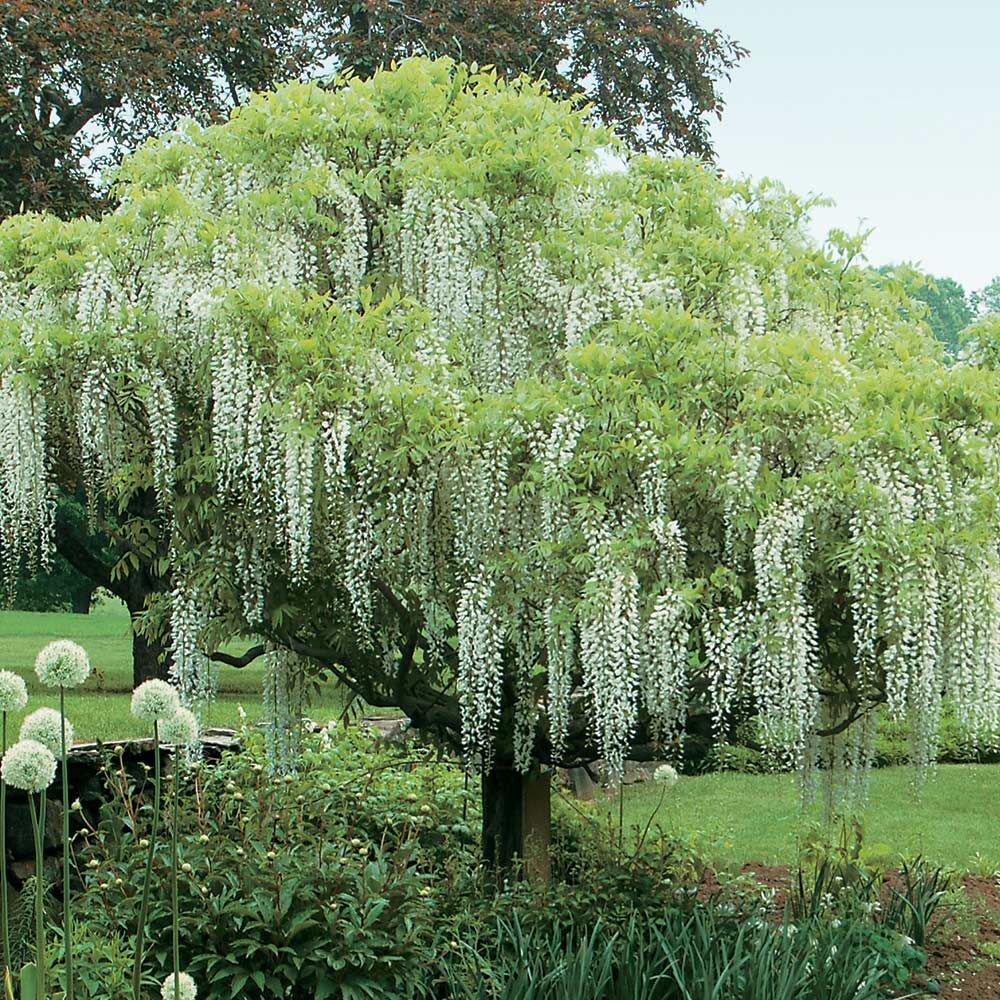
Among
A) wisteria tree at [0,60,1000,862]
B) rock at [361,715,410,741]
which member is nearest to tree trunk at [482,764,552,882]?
wisteria tree at [0,60,1000,862]

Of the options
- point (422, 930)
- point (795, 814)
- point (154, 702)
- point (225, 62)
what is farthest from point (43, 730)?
point (225, 62)

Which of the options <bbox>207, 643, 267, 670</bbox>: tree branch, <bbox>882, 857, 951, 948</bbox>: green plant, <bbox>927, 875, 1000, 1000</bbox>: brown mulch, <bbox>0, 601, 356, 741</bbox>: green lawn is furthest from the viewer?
<bbox>0, 601, 356, 741</bbox>: green lawn

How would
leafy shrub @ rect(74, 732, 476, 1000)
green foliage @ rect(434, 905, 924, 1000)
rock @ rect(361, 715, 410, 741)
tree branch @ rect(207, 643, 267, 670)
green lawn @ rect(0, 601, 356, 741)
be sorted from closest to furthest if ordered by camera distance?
1. green foliage @ rect(434, 905, 924, 1000)
2. leafy shrub @ rect(74, 732, 476, 1000)
3. tree branch @ rect(207, 643, 267, 670)
4. rock @ rect(361, 715, 410, 741)
5. green lawn @ rect(0, 601, 356, 741)

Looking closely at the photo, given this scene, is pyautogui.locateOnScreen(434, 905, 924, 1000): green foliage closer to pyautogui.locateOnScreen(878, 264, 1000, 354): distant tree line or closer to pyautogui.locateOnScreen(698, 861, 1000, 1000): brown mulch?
pyautogui.locateOnScreen(698, 861, 1000, 1000): brown mulch

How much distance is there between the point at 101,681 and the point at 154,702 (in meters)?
11.9

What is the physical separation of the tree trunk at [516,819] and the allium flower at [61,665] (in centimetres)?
359

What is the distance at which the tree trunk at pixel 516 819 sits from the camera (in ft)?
20.8

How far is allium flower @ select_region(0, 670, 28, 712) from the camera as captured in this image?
2.88 m

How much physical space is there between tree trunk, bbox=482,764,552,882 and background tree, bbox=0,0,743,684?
15.6 ft

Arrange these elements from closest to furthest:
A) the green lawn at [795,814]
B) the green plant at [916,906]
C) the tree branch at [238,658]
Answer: the tree branch at [238,658] < the green plant at [916,906] < the green lawn at [795,814]

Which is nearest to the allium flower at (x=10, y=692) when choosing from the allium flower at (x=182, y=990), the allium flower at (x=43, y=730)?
the allium flower at (x=43, y=730)

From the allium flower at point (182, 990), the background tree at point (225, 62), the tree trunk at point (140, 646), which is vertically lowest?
the allium flower at point (182, 990)

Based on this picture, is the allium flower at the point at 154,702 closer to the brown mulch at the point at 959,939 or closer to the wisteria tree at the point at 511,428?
the wisteria tree at the point at 511,428

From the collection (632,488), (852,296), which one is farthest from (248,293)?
(852,296)
